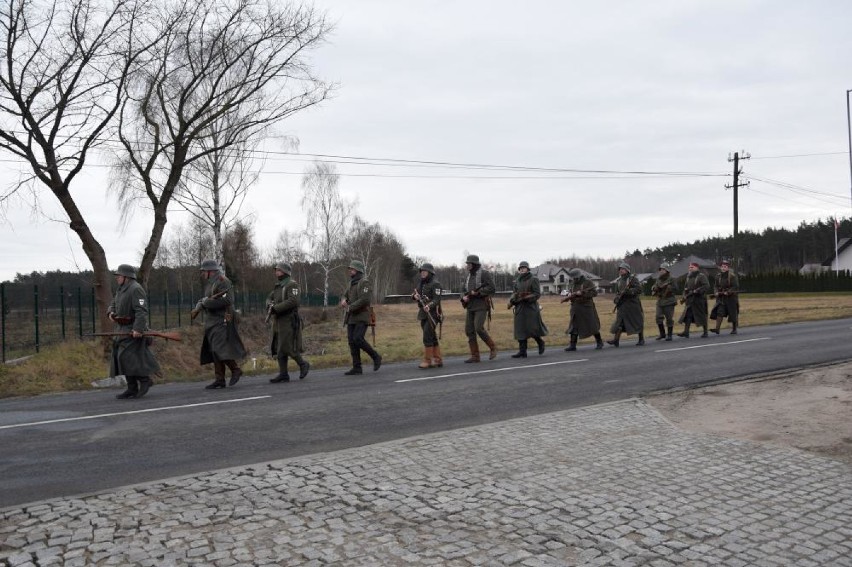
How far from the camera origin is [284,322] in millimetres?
11820

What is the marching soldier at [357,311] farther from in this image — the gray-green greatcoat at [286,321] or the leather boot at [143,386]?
the leather boot at [143,386]

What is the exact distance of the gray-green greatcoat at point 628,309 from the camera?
1745 centimetres

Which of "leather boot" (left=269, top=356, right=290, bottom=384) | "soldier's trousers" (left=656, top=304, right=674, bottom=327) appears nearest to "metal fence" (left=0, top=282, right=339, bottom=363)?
"leather boot" (left=269, top=356, right=290, bottom=384)

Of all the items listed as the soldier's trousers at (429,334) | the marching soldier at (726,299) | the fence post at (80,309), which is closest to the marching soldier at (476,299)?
the soldier's trousers at (429,334)

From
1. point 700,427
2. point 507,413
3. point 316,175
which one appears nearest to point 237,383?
point 507,413

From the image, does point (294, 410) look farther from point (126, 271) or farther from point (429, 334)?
point (429, 334)

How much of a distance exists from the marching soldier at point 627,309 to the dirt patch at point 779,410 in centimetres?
653

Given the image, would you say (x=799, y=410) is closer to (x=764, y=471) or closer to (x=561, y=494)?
(x=764, y=471)

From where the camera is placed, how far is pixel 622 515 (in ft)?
15.1

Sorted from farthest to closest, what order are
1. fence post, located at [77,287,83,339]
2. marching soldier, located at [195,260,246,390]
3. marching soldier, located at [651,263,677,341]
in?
fence post, located at [77,287,83,339]
marching soldier, located at [651,263,677,341]
marching soldier, located at [195,260,246,390]

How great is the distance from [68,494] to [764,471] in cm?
530

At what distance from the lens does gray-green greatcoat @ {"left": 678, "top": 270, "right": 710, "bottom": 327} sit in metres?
19.5

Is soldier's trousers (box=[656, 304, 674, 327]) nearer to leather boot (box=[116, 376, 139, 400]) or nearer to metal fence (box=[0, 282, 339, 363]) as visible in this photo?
metal fence (box=[0, 282, 339, 363])

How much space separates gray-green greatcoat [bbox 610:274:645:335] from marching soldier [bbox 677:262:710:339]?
8.35ft
